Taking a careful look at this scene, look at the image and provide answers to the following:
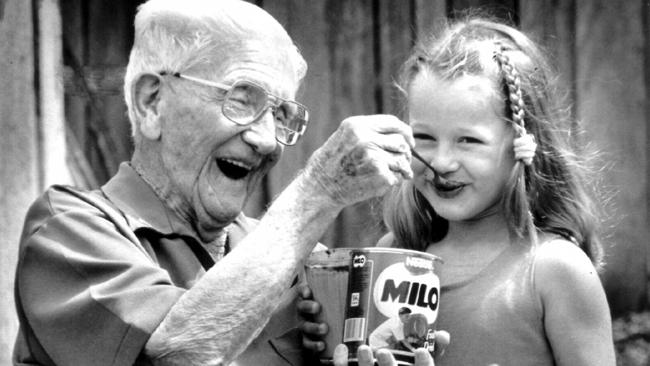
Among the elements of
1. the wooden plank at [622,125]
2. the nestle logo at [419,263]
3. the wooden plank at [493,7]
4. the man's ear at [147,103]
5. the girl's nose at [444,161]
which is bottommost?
the wooden plank at [622,125]

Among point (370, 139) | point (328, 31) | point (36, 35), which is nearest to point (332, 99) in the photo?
point (328, 31)

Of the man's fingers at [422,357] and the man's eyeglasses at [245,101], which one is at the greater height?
the man's eyeglasses at [245,101]

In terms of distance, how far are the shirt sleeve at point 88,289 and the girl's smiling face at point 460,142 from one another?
585mm

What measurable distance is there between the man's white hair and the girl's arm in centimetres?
72

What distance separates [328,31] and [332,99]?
0.21 metres

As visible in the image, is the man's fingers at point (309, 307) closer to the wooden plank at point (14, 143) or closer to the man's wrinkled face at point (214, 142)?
the man's wrinkled face at point (214, 142)

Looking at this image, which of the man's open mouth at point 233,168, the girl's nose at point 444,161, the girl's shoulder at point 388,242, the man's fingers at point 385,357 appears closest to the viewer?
the man's fingers at point 385,357

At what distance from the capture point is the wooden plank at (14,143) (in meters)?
3.64

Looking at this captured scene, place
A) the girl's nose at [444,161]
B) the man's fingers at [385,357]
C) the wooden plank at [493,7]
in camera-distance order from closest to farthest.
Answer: the man's fingers at [385,357]
the girl's nose at [444,161]
the wooden plank at [493,7]

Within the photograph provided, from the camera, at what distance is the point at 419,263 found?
7.29ft

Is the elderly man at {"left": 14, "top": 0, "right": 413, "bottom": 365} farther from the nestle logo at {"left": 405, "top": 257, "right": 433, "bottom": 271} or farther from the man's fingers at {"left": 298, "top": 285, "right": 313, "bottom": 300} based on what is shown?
the nestle logo at {"left": 405, "top": 257, "right": 433, "bottom": 271}

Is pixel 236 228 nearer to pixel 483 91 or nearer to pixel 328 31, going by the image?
pixel 483 91

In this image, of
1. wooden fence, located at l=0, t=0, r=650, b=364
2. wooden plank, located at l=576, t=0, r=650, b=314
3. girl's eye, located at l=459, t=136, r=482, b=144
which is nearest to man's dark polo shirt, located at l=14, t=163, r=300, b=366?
girl's eye, located at l=459, t=136, r=482, b=144

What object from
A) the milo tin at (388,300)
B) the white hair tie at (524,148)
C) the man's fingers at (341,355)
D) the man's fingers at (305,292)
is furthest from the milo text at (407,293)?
the white hair tie at (524,148)
